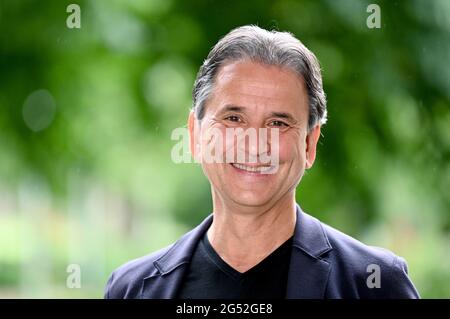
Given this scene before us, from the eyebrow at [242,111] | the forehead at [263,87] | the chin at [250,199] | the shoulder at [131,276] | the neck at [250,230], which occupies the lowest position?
the shoulder at [131,276]

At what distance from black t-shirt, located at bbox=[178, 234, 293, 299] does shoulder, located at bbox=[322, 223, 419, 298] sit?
8 cm

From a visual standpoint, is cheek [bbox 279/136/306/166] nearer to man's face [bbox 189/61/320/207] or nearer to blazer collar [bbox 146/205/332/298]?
man's face [bbox 189/61/320/207]

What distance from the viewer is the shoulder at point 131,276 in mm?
1383

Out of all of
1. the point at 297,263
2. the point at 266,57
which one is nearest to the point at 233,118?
the point at 266,57

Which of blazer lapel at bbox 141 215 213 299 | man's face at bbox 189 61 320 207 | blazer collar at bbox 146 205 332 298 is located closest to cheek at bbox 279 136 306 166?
man's face at bbox 189 61 320 207

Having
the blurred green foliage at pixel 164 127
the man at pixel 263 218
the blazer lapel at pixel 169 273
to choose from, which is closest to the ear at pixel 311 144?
the man at pixel 263 218

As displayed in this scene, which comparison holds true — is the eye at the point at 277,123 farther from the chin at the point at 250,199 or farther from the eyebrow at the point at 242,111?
the chin at the point at 250,199

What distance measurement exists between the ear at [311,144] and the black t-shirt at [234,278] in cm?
15

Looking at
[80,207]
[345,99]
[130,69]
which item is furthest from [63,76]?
[345,99]

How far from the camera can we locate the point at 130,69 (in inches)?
64.5

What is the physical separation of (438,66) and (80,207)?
0.80 m

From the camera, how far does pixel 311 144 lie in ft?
4.62

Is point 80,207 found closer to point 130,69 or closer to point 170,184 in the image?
point 170,184

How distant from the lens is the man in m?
1.31
